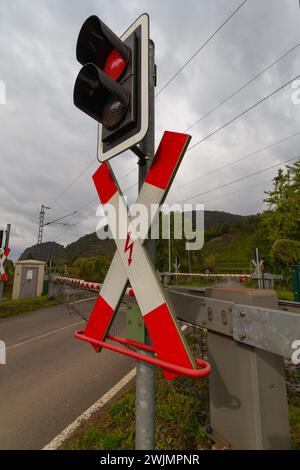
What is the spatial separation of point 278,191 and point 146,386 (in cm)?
2236

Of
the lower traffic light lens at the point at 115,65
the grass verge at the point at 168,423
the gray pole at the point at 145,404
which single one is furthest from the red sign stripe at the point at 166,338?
the grass verge at the point at 168,423

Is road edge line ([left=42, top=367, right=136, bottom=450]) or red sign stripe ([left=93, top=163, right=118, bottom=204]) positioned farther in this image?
road edge line ([left=42, top=367, right=136, bottom=450])

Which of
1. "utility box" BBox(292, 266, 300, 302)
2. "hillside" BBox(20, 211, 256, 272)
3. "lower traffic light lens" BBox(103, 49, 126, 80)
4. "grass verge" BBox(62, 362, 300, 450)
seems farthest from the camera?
"hillside" BBox(20, 211, 256, 272)

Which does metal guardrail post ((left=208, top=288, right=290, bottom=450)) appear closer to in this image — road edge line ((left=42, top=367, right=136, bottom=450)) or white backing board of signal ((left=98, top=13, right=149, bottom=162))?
white backing board of signal ((left=98, top=13, right=149, bottom=162))

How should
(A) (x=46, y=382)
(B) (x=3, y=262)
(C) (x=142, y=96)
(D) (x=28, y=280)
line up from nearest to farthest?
(C) (x=142, y=96), (A) (x=46, y=382), (B) (x=3, y=262), (D) (x=28, y=280)

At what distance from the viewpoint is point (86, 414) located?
115 inches

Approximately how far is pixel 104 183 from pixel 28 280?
15302mm

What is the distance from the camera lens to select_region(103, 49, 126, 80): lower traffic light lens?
138 cm

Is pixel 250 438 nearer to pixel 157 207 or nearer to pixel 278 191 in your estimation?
pixel 157 207

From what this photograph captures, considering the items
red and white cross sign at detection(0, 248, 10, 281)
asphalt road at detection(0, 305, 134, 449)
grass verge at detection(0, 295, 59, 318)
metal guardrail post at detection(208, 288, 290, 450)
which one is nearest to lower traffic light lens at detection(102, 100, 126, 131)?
metal guardrail post at detection(208, 288, 290, 450)

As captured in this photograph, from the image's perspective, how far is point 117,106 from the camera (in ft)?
4.34

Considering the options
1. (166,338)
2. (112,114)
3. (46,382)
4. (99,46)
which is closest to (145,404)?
(166,338)

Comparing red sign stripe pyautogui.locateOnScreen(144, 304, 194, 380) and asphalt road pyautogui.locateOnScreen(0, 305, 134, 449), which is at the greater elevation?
red sign stripe pyautogui.locateOnScreen(144, 304, 194, 380)

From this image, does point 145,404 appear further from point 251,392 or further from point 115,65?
point 115,65
